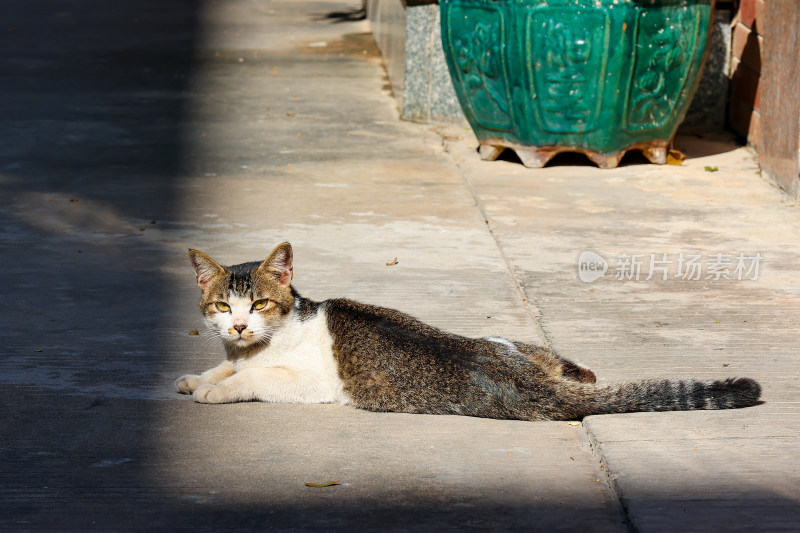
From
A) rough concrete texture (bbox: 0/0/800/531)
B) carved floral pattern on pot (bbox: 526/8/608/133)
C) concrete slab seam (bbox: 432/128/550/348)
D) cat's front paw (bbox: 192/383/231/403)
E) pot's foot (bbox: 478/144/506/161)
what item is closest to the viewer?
rough concrete texture (bbox: 0/0/800/531)

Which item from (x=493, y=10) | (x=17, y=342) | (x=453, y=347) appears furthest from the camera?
(x=493, y=10)

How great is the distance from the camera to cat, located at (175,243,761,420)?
13.2 ft

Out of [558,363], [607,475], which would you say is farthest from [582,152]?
[607,475]

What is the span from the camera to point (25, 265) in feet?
19.6

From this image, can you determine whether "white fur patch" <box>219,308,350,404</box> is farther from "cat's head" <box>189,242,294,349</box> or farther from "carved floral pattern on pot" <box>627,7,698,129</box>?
"carved floral pattern on pot" <box>627,7,698,129</box>

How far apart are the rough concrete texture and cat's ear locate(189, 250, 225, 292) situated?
481 millimetres

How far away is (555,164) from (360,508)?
5243 mm

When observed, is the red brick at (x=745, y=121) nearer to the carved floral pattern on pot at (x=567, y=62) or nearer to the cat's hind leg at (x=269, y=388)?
the carved floral pattern on pot at (x=567, y=62)

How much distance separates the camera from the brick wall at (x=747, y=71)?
27.6 feet

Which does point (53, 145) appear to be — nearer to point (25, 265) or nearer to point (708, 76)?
point (25, 265)

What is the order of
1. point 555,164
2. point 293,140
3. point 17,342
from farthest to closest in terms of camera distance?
point 293,140
point 555,164
point 17,342

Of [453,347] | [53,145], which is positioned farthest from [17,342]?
[53,145]

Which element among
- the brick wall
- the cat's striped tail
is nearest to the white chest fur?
the cat's striped tail

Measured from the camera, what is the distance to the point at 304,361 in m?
4.27
